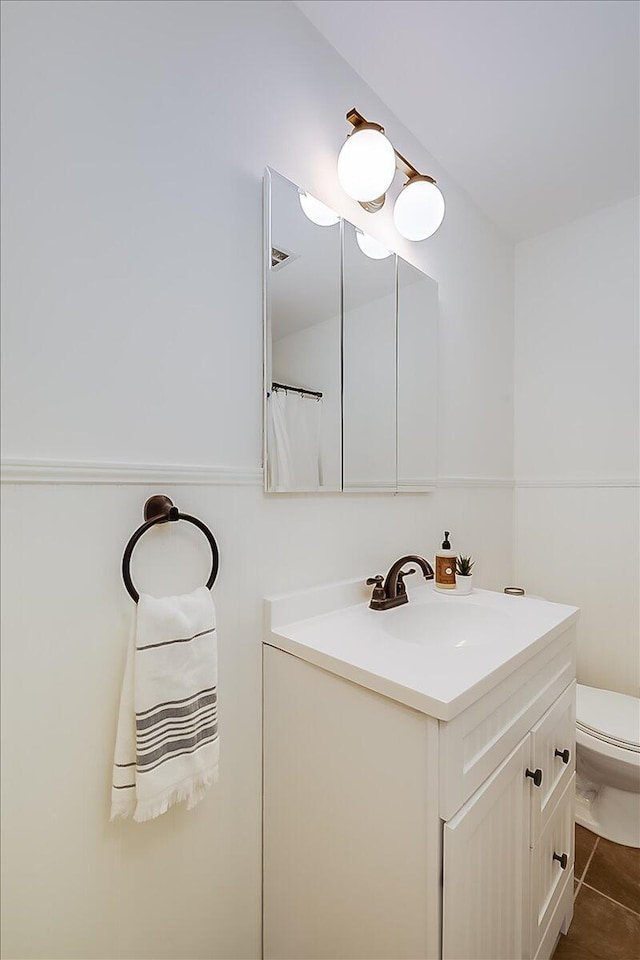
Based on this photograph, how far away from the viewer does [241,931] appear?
1054mm

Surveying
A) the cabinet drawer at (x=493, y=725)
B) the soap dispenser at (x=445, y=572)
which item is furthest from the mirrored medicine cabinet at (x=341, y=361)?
the cabinet drawer at (x=493, y=725)

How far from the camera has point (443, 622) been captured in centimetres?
136

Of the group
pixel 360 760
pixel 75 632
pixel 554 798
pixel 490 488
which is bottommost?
pixel 554 798

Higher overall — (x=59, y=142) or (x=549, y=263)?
→ (x=549, y=263)

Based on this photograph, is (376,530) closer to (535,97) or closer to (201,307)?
(201,307)

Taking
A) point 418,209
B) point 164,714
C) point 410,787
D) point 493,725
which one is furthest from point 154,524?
point 418,209

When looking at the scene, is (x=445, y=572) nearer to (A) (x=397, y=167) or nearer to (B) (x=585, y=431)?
(B) (x=585, y=431)

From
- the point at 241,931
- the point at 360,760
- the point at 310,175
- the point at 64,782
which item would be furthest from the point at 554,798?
the point at 310,175

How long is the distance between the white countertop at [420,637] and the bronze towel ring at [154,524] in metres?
0.22

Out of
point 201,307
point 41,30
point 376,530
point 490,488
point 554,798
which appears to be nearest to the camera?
point 41,30

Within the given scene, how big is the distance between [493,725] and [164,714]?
1.99 ft

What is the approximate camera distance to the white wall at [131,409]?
0.75m

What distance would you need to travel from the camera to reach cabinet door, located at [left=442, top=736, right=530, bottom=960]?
772 millimetres

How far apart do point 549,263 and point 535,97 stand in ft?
2.70
